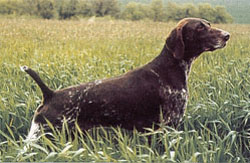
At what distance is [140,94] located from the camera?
9.20 feet

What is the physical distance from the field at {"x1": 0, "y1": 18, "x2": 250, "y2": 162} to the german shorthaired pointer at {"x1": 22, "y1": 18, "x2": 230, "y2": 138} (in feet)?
0.33

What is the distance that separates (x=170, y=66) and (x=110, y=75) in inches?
34.6

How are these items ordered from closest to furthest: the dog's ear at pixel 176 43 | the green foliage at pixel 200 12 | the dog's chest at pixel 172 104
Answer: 1. the dog's ear at pixel 176 43
2. the dog's chest at pixel 172 104
3. the green foliage at pixel 200 12

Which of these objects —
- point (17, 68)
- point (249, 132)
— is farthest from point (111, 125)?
point (17, 68)

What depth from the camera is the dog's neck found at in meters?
2.86

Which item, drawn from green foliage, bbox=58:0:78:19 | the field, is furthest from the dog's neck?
green foliage, bbox=58:0:78:19

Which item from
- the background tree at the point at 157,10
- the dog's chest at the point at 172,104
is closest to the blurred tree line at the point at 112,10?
the background tree at the point at 157,10

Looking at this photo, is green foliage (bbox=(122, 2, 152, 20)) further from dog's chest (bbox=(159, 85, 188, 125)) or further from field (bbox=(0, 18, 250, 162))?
dog's chest (bbox=(159, 85, 188, 125))

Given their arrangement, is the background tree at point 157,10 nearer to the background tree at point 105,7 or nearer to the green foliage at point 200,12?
the green foliage at point 200,12

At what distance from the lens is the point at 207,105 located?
330 cm

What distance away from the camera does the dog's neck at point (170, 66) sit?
2.86 m

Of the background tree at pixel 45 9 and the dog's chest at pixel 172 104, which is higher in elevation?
the background tree at pixel 45 9

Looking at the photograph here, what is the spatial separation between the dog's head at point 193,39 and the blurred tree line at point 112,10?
117 cm

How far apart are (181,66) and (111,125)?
0.64m
